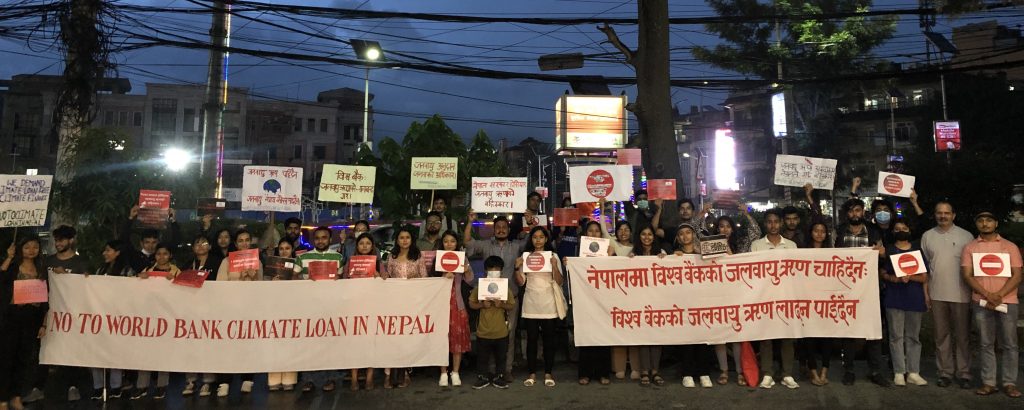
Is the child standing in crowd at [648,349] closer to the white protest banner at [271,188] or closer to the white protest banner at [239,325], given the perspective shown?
the white protest banner at [239,325]

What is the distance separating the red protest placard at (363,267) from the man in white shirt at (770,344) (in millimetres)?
3817

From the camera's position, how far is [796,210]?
6.79 metres

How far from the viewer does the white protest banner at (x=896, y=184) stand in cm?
691

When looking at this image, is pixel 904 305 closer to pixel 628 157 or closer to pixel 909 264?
pixel 909 264

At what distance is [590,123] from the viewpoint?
78.9ft

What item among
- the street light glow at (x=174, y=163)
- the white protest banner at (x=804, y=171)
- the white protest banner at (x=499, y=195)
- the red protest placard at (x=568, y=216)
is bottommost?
the red protest placard at (x=568, y=216)

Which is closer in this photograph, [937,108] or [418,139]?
[418,139]

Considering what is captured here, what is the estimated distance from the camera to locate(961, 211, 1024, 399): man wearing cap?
5629mm

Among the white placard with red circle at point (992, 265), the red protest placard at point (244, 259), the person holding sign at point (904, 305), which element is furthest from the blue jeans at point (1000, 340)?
the red protest placard at point (244, 259)

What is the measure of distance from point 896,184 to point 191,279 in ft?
24.4

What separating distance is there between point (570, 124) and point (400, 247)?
18257 mm

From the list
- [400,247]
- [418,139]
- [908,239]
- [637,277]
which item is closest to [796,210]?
[908,239]

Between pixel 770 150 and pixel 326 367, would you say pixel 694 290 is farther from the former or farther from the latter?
pixel 770 150

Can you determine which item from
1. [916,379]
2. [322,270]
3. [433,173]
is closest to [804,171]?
[916,379]
